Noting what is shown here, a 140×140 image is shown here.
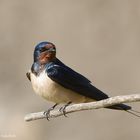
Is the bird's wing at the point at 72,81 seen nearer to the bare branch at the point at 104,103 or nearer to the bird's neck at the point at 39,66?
the bird's neck at the point at 39,66

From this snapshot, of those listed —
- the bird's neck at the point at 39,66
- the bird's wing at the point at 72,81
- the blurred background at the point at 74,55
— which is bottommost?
the bird's wing at the point at 72,81

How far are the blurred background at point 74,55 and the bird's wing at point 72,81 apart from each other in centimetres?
294

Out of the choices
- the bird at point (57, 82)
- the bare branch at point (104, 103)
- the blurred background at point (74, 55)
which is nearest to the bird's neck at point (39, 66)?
the bird at point (57, 82)

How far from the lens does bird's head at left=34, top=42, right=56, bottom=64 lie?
2.16m

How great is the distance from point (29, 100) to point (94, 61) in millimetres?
494

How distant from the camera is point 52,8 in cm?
602

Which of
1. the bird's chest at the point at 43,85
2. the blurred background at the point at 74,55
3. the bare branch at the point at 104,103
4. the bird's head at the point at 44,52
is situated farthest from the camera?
the blurred background at the point at 74,55

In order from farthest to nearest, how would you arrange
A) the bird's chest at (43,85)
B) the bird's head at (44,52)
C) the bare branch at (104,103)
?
the bird's chest at (43,85)
the bird's head at (44,52)
the bare branch at (104,103)

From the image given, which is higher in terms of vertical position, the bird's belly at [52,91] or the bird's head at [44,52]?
the bird's head at [44,52]

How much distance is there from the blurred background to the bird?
9.59ft

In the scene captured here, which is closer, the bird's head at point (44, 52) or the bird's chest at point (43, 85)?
the bird's head at point (44, 52)

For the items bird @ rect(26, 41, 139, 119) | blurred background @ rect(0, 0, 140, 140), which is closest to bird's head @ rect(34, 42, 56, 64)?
bird @ rect(26, 41, 139, 119)

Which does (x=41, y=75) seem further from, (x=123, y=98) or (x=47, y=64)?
(x=123, y=98)

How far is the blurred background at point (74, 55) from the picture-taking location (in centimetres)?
546
